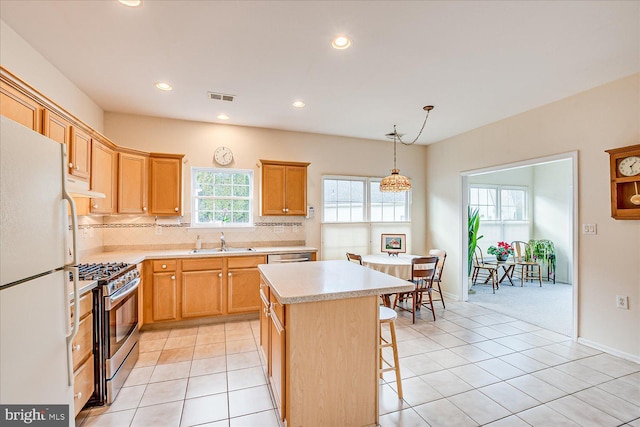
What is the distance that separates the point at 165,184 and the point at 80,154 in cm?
123

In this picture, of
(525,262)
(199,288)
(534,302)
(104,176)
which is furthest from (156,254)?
(525,262)

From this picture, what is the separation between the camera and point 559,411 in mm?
2061

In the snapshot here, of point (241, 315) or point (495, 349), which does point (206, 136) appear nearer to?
point (241, 315)

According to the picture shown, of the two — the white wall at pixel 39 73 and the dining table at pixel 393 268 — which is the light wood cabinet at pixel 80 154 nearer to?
the white wall at pixel 39 73

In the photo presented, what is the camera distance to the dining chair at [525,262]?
236 inches

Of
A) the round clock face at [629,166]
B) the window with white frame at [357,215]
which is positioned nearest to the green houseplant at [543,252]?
the window with white frame at [357,215]

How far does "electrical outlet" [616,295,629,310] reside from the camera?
286 centimetres

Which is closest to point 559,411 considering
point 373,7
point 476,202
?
point 373,7

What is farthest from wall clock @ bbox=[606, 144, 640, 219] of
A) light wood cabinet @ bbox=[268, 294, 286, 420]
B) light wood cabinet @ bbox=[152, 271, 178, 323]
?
light wood cabinet @ bbox=[152, 271, 178, 323]

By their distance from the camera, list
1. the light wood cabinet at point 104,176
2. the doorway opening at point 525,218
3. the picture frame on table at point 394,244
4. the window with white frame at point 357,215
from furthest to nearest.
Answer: the doorway opening at point 525,218
the window with white frame at point 357,215
the picture frame on table at point 394,244
the light wood cabinet at point 104,176

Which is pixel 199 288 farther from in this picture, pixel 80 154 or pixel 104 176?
pixel 80 154

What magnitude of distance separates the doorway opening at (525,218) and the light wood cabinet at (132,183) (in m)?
4.72

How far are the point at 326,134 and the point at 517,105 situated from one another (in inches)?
105

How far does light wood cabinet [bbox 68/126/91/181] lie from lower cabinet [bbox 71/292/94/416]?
1216 millimetres
